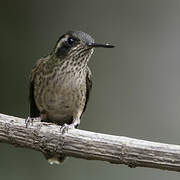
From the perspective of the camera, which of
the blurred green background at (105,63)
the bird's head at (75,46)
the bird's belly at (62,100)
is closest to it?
the bird's head at (75,46)

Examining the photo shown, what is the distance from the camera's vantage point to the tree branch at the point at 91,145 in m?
2.57

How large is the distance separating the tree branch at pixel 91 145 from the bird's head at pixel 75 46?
573mm

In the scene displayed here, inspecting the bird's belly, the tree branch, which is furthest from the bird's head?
the tree branch

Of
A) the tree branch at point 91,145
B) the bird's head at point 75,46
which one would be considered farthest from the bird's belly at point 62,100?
the tree branch at point 91,145

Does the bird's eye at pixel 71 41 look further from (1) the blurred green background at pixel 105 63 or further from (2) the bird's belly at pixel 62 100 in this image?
(1) the blurred green background at pixel 105 63

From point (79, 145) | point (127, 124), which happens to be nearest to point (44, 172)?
point (127, 124)

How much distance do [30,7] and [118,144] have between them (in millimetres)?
2486

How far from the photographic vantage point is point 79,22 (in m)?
4.81

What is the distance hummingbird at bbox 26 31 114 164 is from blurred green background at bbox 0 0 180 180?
3.76 ft

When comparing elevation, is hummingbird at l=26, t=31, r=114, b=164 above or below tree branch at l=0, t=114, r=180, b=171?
above

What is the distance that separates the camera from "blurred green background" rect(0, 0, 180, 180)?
465cm

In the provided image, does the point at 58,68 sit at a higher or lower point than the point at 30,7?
lower

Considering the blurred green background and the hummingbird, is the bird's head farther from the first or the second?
the blurred green background

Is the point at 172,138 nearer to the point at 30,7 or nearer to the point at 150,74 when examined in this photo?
the point at 150,74
